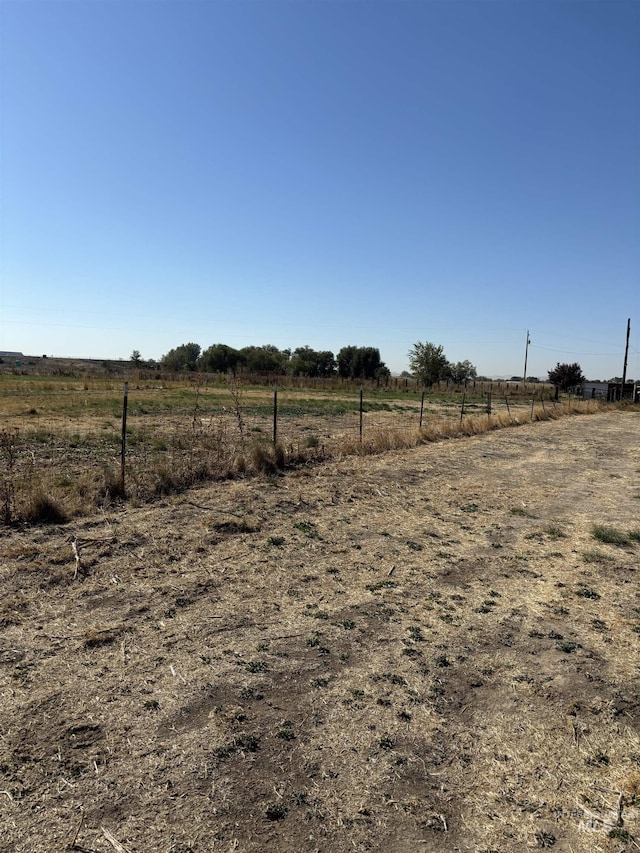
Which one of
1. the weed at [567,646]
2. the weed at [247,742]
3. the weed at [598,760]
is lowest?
the weed at [247,742]

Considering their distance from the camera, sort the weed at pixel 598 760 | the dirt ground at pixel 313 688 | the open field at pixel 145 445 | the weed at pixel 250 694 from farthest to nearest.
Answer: the open field at pixel 145 445, the weed at pixel 250 694, the weed at pixel 598 760, the dirt ground at pixel 313 688

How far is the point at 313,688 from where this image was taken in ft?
12.5

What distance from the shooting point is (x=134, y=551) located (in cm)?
632

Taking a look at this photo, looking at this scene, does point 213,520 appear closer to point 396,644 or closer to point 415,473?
point 396,644

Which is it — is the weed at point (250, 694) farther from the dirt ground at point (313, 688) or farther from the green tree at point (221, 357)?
the green tree at point (221, 357)

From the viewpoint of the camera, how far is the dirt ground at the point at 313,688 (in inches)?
106

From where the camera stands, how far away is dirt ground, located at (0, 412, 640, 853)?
8.85 feet

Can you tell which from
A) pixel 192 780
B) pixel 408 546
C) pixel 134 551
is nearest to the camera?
pixel 192 780

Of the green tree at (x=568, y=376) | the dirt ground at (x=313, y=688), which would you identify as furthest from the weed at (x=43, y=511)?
the green tree at (x=568, y=376)

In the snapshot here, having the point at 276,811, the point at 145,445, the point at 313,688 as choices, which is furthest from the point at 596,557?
the point at 145,445

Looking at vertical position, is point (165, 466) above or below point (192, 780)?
above

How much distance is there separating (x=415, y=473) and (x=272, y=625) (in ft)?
25.2

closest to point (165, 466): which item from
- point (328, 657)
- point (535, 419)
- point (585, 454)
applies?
point (328, 657)

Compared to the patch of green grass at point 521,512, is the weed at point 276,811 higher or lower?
lower
